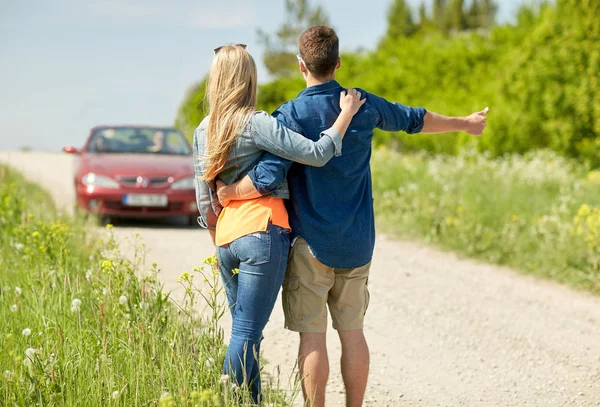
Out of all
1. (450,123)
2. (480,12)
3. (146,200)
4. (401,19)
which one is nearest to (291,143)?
(450,123)

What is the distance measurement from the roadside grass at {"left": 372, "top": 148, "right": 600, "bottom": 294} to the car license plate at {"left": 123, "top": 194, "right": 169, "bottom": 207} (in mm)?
3060

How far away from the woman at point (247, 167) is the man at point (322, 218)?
0.08 m

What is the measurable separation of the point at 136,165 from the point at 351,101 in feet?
26.4

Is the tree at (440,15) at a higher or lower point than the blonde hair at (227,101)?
higher

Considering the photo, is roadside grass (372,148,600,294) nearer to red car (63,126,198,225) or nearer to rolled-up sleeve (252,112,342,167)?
red car (63,126,198,225)

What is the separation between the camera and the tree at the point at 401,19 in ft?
211

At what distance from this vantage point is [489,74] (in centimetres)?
2320

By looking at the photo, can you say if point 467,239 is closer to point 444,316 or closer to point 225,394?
point 444,316

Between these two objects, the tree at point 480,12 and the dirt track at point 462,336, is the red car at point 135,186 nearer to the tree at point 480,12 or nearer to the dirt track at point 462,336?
the dirt track at point 462,336

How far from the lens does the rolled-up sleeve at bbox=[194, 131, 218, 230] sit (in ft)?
11.5

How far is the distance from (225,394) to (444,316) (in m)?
3.91

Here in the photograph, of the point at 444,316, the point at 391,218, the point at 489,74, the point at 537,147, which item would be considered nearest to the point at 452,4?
the point at 489,74

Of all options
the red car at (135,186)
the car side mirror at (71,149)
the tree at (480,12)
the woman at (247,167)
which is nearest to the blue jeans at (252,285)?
the woman at (247,167)

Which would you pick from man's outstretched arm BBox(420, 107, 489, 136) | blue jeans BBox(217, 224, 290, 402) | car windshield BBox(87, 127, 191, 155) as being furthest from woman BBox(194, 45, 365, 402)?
car windshield BBox(87, 127, 191, 155)
